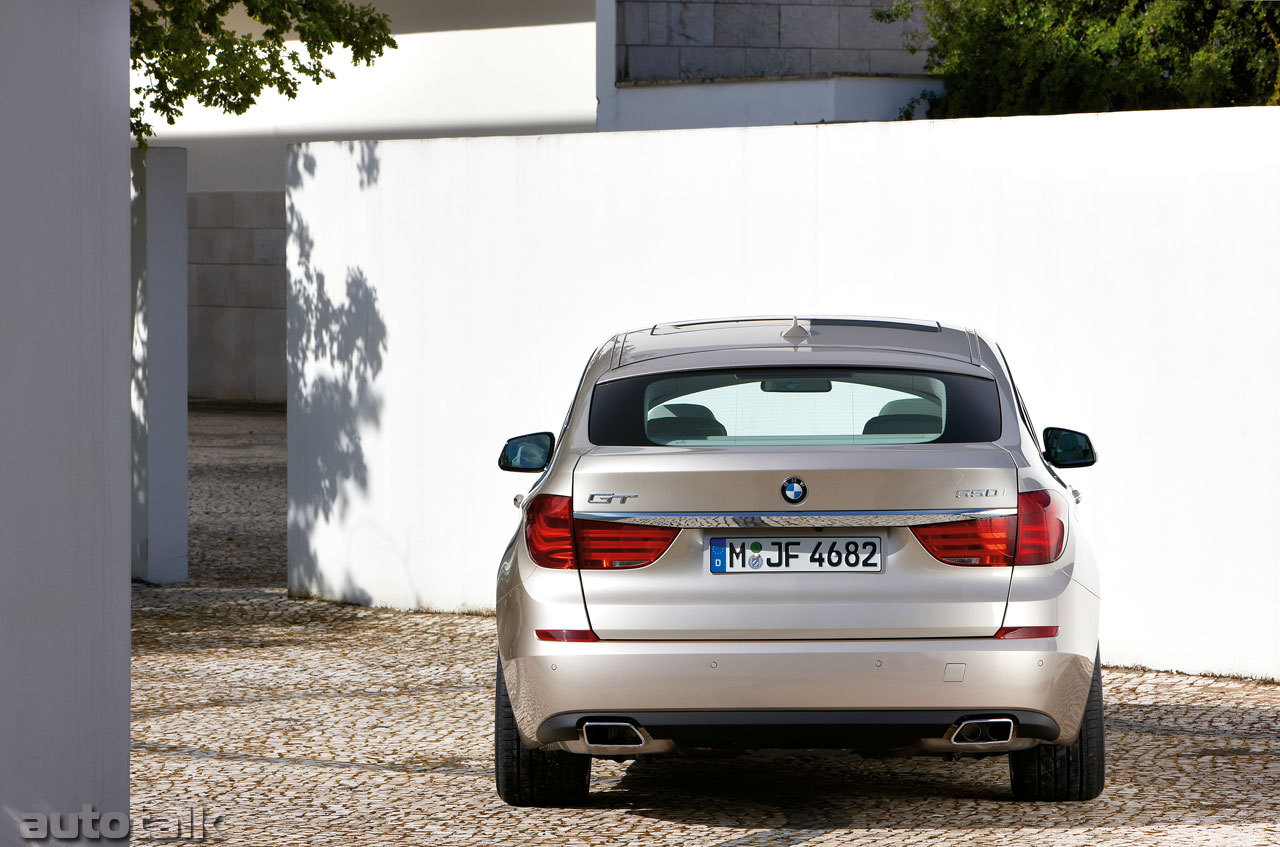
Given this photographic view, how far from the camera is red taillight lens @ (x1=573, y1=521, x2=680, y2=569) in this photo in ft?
17.2

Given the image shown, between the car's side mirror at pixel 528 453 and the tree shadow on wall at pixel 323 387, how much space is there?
3899 millimetres

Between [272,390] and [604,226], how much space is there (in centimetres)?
1859

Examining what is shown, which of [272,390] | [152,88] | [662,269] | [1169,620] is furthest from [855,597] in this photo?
[272,390]

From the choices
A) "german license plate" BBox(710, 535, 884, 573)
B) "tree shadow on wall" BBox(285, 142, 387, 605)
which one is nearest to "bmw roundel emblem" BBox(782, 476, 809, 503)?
"german license plate" BBox(710, 535, 884, 573)

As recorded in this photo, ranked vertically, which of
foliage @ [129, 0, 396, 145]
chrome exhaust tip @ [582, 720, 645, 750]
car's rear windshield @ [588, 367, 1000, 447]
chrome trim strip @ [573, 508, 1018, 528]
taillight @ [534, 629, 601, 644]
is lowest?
chrome exhaust tip @ [582, 720, 645, 750]

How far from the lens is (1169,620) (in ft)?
27.6

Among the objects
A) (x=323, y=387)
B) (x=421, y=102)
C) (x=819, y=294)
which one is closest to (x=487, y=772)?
(x=819, y=294)

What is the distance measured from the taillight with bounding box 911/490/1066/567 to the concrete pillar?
692 cm

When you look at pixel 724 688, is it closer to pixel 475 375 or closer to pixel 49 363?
pixel 49 363

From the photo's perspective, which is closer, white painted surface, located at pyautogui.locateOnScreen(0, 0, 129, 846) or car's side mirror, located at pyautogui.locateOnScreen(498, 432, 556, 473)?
white painted surface, located at pyautogui.locateOnScreen(0, 0, 129, 846)

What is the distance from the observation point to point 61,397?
4.15 metres

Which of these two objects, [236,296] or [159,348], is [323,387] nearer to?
[159,348]

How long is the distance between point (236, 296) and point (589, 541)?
75.8ft

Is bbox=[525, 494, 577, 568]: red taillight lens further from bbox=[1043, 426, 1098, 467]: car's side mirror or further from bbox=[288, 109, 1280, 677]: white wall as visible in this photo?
bbox=[288, 109, 1280, 677]: white wall
